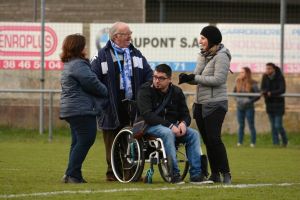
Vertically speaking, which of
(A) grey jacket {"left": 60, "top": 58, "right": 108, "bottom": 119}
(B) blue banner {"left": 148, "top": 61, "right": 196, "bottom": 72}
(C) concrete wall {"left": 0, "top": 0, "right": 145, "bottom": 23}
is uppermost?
(C) concrete wall {"left": 0, "top": 0, "right": 145, "bottom": 23}

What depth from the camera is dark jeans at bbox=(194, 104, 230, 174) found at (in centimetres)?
1161

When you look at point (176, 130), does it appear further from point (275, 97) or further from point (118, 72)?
point (275, 97)

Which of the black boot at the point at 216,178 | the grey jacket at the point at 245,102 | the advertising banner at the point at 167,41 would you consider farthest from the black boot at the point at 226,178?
the advertising banner at the point at 167,41

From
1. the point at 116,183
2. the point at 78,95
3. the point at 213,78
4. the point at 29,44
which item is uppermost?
the point at 29,44

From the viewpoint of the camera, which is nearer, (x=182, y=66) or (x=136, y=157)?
(x=136, y=157)

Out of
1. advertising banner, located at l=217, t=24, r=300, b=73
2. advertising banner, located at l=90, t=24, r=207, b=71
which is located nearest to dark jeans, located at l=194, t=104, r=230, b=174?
advertising banner, located at l=217, t=24, r=300, b=73

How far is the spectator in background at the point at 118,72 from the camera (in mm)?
12188

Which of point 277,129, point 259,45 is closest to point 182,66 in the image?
point 259,45

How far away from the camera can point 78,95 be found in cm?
1155

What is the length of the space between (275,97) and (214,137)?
9.31 m

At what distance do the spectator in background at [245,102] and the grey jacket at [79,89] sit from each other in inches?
374

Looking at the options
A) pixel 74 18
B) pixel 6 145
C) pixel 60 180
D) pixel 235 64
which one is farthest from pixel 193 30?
pixel 60 180

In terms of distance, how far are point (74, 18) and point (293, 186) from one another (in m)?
14.2

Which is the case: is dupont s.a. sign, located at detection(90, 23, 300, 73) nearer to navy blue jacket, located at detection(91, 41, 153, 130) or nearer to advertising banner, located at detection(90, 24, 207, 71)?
advertising banner, located at detection(90, 24, 207, 71)
